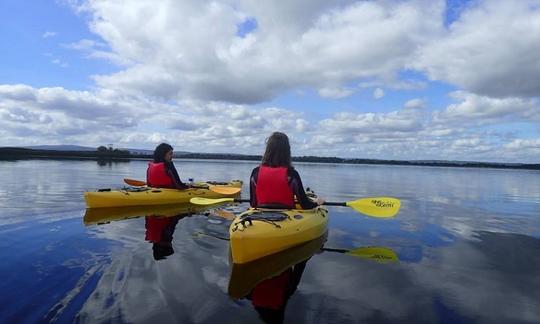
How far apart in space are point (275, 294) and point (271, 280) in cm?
67

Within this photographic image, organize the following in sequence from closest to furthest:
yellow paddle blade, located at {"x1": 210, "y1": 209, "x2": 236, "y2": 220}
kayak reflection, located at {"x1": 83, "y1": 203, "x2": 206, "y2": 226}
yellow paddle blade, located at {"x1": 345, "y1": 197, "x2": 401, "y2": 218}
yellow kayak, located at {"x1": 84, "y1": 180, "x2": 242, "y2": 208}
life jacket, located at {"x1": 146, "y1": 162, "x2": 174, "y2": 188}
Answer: yellow paddle blade, located at {"x1": 345, "y1": 197, "x2": 401, "y2": 218}, kayak reflection, located at {"x1": 83, "y1": 203, "x2": 206, "y2": 226}, yellow paddle blade, located at {"x1": 210, "y1": 209, "x2": 236, "y2": 220}, yellow kayak, located at {"x1": 84, "y1": 180, "x2": 242, "y2": 208}, life jacket, located at {"x1": 146, "y1": 162, "x2": 174, "y2": 188}

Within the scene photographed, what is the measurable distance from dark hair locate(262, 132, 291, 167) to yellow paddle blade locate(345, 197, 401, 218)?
10.6ft

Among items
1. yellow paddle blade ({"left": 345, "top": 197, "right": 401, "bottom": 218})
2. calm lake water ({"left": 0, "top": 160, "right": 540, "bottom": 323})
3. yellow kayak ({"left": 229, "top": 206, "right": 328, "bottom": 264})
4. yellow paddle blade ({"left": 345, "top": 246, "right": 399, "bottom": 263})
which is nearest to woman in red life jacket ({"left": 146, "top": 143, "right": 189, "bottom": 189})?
calm lake water ({"left": 0, "top": 160, "right": 540, "bottom": 323})

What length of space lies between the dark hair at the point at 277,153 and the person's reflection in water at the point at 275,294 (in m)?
2.27

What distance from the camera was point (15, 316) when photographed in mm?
4676

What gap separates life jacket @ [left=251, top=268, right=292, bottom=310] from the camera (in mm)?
5602

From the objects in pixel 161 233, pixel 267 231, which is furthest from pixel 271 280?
pixel 161 233

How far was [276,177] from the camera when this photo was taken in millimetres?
8469

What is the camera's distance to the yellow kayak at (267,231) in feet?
23.7

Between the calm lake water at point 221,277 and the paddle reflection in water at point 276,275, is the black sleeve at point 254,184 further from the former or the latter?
the paddle reflection in water at point 276,275

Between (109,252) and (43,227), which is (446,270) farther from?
(43,227)

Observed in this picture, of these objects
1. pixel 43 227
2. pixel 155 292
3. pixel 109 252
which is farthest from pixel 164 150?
pixel 155 292

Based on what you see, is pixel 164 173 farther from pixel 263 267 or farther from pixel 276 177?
pixel 263 267

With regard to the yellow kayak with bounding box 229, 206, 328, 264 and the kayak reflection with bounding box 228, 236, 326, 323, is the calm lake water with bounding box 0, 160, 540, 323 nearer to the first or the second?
the kayak reflection with bounding box 228, 236, 326, 323
